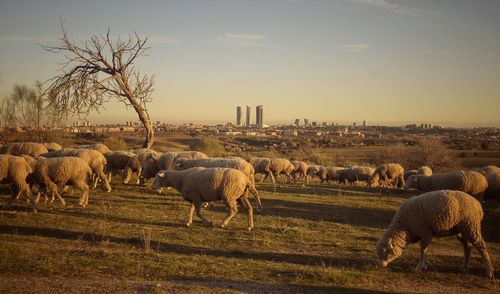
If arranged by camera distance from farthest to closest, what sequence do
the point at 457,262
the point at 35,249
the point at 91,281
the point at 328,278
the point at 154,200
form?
the point at 154,200, the point at 457,262, the point at 35,249, the point at 328,278, the point at 91,281

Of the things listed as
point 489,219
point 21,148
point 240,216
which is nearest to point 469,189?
point 489,219

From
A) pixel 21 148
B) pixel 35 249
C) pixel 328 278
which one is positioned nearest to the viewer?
pixel 328 278

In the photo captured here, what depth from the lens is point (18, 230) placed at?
10.7 meters

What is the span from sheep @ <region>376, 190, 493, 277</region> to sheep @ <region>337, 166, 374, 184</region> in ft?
80.0

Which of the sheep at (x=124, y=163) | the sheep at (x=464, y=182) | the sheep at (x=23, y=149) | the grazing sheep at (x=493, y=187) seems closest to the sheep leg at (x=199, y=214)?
the sheep at (x=124, y=163)

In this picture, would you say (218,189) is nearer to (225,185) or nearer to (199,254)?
(225,185)

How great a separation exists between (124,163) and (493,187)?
68.1 ft

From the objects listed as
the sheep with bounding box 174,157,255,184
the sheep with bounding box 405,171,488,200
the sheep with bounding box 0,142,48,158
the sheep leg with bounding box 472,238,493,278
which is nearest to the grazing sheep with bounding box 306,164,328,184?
the sheep with bounding box 405,171,488,200

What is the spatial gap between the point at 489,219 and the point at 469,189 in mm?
2309

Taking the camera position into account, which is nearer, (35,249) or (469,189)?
(35,249)

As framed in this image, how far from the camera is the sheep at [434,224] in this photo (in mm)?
9266

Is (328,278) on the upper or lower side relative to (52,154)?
lower

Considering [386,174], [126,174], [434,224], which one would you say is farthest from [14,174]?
[386,174]

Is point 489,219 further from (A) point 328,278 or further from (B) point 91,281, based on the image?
(B) point 91,281
